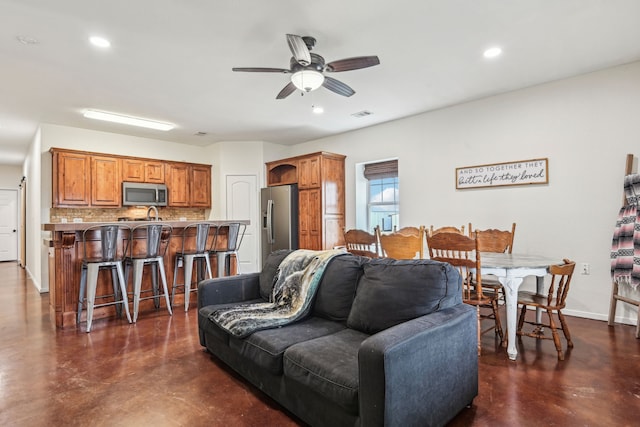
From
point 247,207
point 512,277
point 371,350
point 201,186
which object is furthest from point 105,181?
point 512,277

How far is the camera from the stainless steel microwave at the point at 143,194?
589 cm

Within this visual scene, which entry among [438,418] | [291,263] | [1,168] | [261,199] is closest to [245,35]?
[291,263]

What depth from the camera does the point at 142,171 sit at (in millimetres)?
6133

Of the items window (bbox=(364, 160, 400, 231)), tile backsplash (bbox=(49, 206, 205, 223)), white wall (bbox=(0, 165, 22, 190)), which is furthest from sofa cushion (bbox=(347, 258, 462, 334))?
white wall (bbox=(0, 165, 22, 190))

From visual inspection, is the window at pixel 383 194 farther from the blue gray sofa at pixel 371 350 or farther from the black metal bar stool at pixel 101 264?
the black metal bar stool at pixel 101 264

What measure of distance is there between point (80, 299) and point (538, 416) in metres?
4.26

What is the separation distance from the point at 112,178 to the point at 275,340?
17.0 ft

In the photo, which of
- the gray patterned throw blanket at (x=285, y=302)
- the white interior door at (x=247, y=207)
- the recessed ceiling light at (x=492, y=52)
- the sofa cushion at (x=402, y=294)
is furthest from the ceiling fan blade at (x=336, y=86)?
the white interior door at (x=247, y=207)

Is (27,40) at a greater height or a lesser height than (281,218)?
greater

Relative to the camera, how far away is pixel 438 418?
1692 mm

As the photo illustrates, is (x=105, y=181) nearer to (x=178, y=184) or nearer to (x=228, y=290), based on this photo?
(x=178, y=184)

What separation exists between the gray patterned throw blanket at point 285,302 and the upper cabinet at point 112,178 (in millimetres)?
4336

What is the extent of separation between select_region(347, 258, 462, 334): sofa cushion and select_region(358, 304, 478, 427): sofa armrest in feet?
0.34

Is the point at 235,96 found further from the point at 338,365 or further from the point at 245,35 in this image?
the point at 338,365
